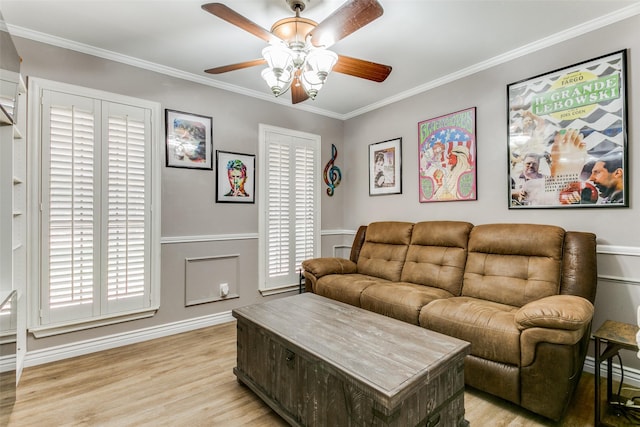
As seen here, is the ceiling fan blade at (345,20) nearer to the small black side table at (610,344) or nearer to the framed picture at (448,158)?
the framed picture at (448,158)

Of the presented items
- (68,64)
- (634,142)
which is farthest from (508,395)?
(68,64)

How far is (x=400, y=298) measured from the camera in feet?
8.27

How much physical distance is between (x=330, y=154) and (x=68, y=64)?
2.94 m

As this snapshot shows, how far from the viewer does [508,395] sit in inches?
73.9

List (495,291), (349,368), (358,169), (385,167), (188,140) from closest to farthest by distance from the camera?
(349,368), (495,291), (188,140), (385,167), (358,169)

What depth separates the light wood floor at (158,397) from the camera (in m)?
1.80

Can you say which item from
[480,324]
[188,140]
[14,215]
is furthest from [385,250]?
[14,215]

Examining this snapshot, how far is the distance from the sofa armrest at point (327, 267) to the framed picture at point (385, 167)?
1.08 meters

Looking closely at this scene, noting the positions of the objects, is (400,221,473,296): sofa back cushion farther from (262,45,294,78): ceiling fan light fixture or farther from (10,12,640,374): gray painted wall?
(262,45,294,78): ceiling fan light fixture

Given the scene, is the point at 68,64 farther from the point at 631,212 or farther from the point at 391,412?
the point at 631,212

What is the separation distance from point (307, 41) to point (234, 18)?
60 centimetres

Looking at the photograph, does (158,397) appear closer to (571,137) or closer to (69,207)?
(69,207)

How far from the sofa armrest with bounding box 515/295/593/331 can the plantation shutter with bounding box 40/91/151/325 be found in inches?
121

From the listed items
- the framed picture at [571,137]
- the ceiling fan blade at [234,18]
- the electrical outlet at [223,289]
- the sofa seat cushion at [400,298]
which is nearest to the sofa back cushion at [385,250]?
the sofa seat cushion at [400,298]
